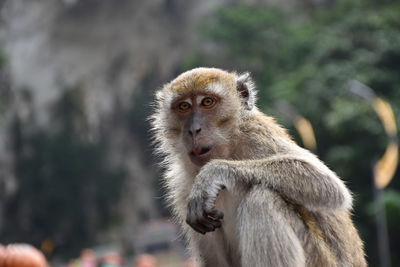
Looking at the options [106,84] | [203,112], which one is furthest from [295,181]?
[106,84]

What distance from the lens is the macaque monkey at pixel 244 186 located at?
3.19 meters

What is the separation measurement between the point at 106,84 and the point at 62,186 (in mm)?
8663

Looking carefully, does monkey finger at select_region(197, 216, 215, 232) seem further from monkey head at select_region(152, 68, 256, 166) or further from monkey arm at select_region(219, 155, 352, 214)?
monkey head at select_region(152, 68, 256, 166)

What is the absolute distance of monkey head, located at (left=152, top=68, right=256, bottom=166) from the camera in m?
3.62

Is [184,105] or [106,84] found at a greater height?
[106,84]

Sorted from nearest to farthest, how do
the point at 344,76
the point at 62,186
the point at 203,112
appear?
the point at 203,112, the point at 344,76, the point at 62,186

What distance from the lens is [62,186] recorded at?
3509 centimetres

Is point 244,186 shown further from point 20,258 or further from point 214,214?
point 20,258

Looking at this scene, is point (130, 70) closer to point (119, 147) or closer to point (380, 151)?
point (119, 147)

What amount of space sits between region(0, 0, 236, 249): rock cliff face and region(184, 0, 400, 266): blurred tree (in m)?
7.26

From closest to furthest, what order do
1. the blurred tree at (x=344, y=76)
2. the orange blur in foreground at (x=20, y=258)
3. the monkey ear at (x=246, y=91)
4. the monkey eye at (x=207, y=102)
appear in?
the orange blur in foreground at (x=20, y=258) → the monkey eye at (x=207, y=102) → the monkey ear at (x=246, y=91) → the blurred tree at (x=344, y=76)

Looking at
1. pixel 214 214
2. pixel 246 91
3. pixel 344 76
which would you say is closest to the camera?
pixel 214 214

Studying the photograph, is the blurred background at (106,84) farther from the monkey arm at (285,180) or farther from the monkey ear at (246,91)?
the monkey arm at (285,180)

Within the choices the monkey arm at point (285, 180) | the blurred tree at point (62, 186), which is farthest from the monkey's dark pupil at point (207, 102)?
the blurred tree at point (62, 186)
